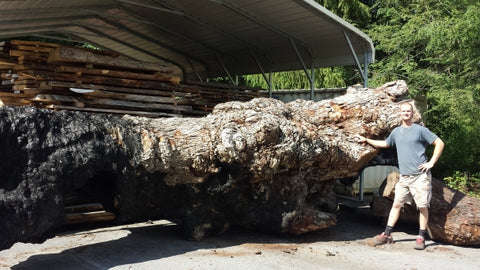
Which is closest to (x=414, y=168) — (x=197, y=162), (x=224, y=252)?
(x=224, y=252)

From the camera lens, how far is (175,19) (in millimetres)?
12008

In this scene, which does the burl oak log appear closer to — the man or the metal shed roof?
the man

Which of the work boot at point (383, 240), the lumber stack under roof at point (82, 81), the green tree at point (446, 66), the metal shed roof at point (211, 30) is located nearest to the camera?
the work boot at point (383, 240)

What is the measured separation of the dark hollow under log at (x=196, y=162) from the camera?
4590 millimetres


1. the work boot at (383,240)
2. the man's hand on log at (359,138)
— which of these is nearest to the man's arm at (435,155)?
the man's hand on log at (359,138)

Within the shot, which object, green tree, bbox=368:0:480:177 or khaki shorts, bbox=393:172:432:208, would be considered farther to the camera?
green tree, bbox=368:0:480:177

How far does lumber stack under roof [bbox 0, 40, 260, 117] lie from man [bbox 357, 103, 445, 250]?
4792mm

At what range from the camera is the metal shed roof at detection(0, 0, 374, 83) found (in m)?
9.76

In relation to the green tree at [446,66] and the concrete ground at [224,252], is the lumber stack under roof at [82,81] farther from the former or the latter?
the green tree at [446,66]

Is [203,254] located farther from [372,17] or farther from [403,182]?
[372,17]

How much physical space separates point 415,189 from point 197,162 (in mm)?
3339

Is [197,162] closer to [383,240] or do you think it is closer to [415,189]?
[383,240]

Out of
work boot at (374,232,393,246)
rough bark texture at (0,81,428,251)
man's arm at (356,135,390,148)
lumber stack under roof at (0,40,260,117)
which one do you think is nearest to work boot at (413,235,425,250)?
work boot at (374,232,393,246)

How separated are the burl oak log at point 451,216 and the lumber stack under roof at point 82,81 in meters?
4.98
